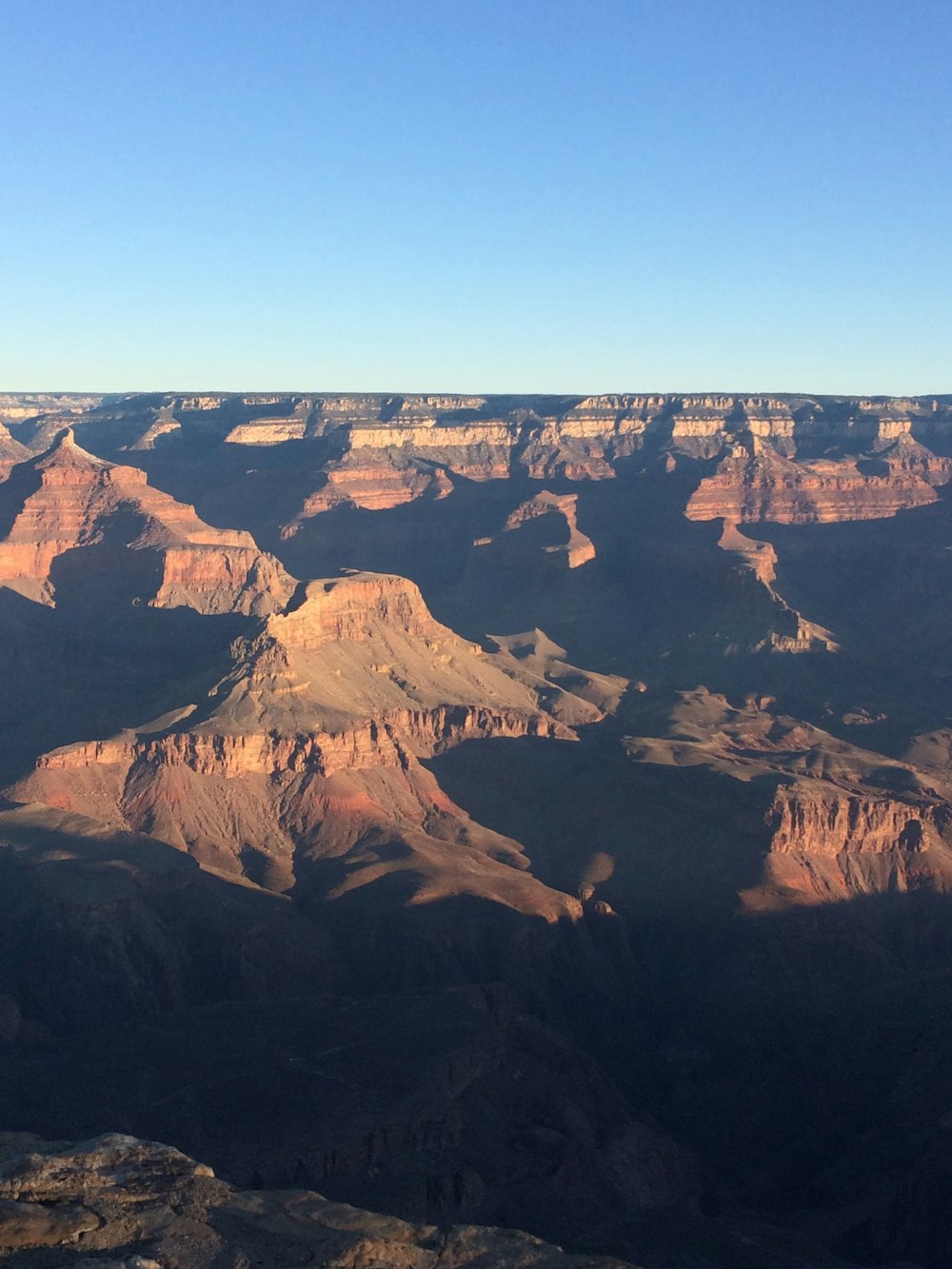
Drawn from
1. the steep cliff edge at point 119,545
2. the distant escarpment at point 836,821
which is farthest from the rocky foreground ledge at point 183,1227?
the steep cliff edge at point 119,545

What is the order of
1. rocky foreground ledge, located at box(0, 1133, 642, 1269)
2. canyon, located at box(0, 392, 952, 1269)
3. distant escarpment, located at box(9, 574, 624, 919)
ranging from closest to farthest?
rocky foreground ledge, located at box(0, 1133, 642, 1269) < canyon, located at box(0, 392, 952, 1269) < distant escarpment, located at box(9, 574, 624, 919)

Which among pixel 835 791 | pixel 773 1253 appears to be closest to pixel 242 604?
pixel 835 791

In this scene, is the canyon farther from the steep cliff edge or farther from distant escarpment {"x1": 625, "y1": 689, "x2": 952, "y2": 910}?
the steep cliff edge

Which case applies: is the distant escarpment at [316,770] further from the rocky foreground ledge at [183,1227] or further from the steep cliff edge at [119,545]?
the rocky foreground ledge at [183,1227]

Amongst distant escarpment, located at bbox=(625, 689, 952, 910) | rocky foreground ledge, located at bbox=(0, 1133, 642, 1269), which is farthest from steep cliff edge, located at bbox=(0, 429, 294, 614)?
rocky foreground ledge, located at bbox=(0, 1133, 642, 1269)

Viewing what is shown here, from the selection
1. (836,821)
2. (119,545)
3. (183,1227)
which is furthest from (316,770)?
(183,1227)

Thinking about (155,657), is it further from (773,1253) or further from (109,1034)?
(773,1253)
